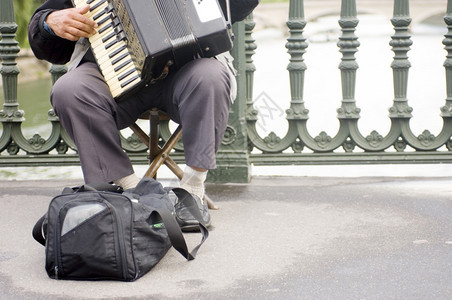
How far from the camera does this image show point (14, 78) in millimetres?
4758

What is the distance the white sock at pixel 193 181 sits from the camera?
11.5 ft

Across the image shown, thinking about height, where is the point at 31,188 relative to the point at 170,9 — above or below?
below

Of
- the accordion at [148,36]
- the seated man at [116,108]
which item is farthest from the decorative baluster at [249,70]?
the accordion at [148,36]

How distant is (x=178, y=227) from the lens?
3.03 metres

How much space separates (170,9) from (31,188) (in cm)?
162

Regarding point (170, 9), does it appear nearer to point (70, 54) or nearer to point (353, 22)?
point (70, 54)

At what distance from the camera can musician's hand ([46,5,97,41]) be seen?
342 centimetres

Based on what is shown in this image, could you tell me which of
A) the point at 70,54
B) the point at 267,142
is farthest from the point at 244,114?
the point at 70,54

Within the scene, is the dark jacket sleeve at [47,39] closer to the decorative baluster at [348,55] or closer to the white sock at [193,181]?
the white sock at [193,181]

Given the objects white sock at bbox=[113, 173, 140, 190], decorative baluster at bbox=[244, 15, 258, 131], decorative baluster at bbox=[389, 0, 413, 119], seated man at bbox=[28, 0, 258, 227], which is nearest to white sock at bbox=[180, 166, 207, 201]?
seated man at bbox=[28, 0, 258, 227]

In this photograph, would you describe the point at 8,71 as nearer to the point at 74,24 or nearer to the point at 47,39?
the point at 47,39

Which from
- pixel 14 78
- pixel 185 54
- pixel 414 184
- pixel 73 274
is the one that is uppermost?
pixel 185 54

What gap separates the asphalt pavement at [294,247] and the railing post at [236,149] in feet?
0.24

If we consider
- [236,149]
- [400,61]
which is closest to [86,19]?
[236,149]
